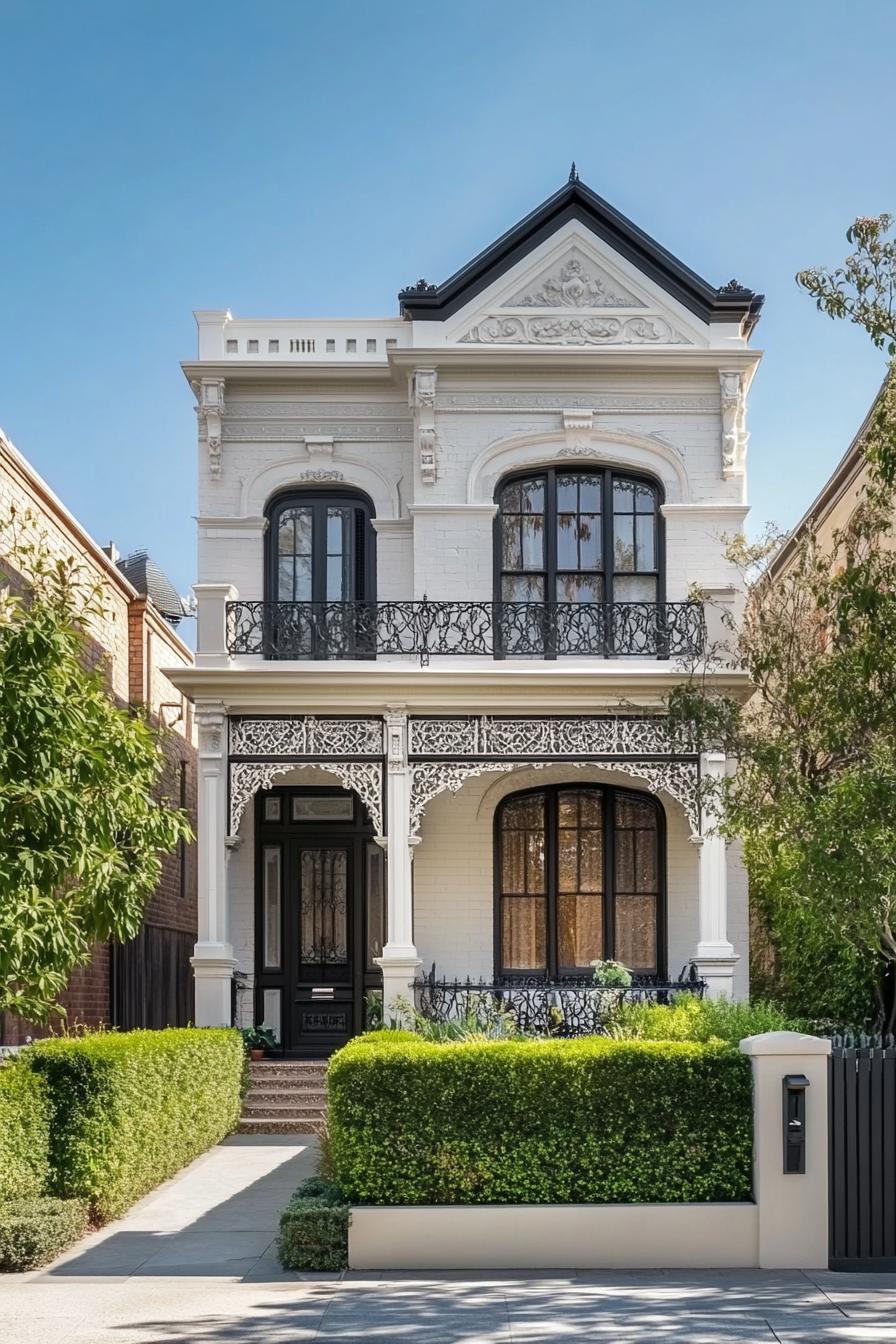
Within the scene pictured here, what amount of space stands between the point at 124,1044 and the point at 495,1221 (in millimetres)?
3600

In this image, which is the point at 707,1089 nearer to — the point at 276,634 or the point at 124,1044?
the point at 124,1044

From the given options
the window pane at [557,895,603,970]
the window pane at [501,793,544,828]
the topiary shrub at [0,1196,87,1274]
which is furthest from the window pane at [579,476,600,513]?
the topiary shrub at [0,1196,87,1274]

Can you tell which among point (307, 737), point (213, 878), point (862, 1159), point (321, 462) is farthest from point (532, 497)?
point (862, 1159)

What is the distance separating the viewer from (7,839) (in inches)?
396

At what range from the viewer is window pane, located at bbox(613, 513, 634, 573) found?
1939 centimetres

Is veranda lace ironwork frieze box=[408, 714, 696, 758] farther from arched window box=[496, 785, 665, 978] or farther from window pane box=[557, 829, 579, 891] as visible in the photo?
window pane box=[557, 829, 579, 891]

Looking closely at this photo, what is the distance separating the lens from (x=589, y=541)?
19453 millimetres

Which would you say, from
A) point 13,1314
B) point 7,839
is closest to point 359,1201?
point 13,1314

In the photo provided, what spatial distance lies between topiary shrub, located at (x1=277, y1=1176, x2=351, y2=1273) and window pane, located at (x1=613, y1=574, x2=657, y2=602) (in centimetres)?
1036

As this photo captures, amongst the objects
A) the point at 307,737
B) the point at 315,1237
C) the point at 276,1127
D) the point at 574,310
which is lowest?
the point at 276,1127

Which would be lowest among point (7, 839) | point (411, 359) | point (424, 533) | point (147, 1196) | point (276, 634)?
point (147, 1196)

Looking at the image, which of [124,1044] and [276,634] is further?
[276,634]

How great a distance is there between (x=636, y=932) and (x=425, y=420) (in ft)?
21.5

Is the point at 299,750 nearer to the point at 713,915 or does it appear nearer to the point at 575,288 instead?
the point at 713,915
